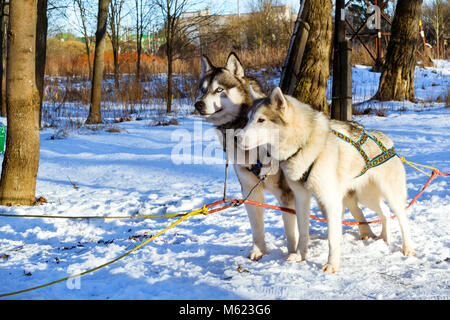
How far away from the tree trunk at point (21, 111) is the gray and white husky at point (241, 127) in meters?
2.60

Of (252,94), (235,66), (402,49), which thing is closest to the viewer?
(252,94)

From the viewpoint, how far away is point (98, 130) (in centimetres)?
1027

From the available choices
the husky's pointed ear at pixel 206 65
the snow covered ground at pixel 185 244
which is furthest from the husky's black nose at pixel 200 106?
the snow covered ground at pixel 185 244

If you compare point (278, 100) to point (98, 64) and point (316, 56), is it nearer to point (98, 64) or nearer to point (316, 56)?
point (316, 56)

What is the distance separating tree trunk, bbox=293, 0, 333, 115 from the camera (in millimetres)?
6750

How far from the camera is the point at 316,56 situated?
22.5 ft

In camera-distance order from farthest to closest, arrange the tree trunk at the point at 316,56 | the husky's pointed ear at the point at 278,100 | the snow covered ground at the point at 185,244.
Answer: the tree trunk at the point at 316,56 < the husky's pointed ear at the point at 278,100 < the snow covered ground at the point at 185,244

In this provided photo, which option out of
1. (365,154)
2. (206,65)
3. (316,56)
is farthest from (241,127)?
(316,56)

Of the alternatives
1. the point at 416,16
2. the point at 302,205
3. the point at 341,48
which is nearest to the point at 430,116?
the point at 416,16

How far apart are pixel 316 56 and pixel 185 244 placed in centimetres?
449

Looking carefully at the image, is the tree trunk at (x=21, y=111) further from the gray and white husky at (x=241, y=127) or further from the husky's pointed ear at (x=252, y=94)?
the husky's pointed ear at (x=252, y=94)

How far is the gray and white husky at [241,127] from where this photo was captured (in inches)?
121

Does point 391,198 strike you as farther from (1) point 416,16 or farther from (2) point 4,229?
(1) point 416,16

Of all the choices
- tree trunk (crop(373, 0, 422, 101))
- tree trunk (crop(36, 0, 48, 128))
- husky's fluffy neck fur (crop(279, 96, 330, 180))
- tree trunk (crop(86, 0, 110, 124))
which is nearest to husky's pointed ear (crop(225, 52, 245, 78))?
husky's fluffy neck fur (crop(279, 96, 330, 180))
